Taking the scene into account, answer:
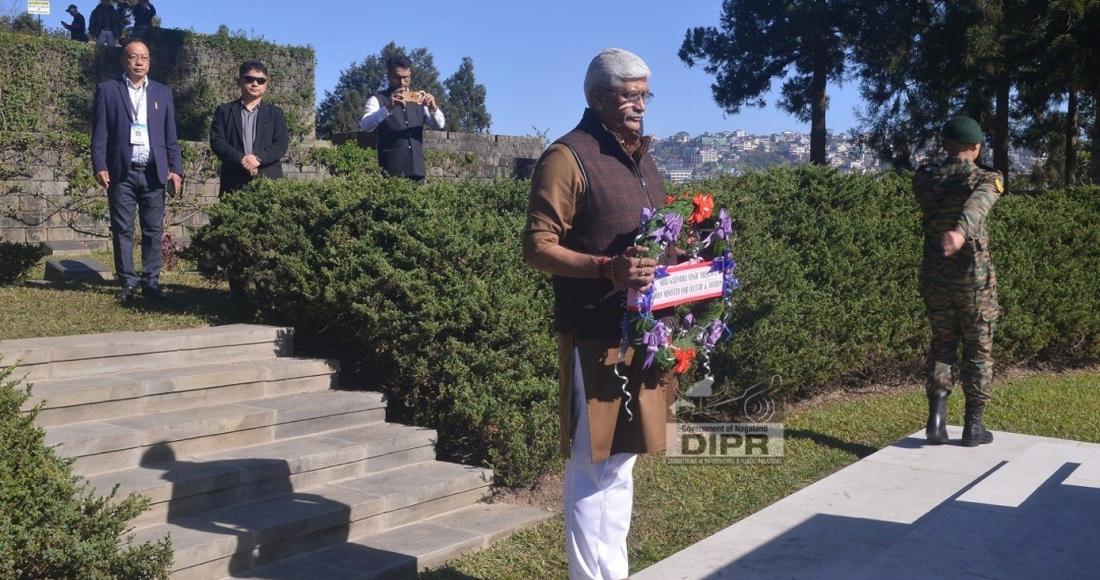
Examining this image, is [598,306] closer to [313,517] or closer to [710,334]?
[710,334]

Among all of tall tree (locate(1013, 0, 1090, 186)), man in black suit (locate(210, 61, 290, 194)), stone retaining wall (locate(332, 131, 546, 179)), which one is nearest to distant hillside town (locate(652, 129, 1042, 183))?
man in black suit (locate(210, 61, 290, 194))

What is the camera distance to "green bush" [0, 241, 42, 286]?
344 inches

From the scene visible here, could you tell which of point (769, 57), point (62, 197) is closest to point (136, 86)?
point (62, 197)

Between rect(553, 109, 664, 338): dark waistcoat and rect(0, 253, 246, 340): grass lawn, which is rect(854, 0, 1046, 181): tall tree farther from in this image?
rect(553, 109, 664, 338): dark waistcoat

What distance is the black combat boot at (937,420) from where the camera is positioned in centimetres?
672

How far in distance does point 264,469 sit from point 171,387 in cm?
88

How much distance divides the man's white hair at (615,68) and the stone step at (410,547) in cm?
236

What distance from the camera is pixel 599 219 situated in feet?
11.6

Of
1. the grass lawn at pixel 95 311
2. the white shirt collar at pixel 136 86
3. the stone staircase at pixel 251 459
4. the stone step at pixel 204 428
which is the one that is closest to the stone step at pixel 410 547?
the stone staircase at pixel 251 459

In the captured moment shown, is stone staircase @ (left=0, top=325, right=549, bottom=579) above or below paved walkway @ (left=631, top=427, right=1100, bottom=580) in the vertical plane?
above

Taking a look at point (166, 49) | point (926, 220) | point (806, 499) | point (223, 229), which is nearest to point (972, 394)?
point (926, 220)

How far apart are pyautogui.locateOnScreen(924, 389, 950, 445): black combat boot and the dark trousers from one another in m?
5.59

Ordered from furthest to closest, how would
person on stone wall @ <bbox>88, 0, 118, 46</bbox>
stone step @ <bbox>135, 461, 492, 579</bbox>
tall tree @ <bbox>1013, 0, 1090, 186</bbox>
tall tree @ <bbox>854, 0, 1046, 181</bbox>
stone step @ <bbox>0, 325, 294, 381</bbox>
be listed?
person on stone wall @ <bbox>88, 0, 118, 46</bbox>
tall tree @ <bbox>854, 0, 1046, 181</bbox>
tall tree @ <bbox>1013, 0, 1090, 186</bbox>
stone step @ <bbox>0, 325, 294, 381</bbox>
stone step @ <bbox>135, 461, 492, 579</bbox>

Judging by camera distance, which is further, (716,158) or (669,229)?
(716,158)
